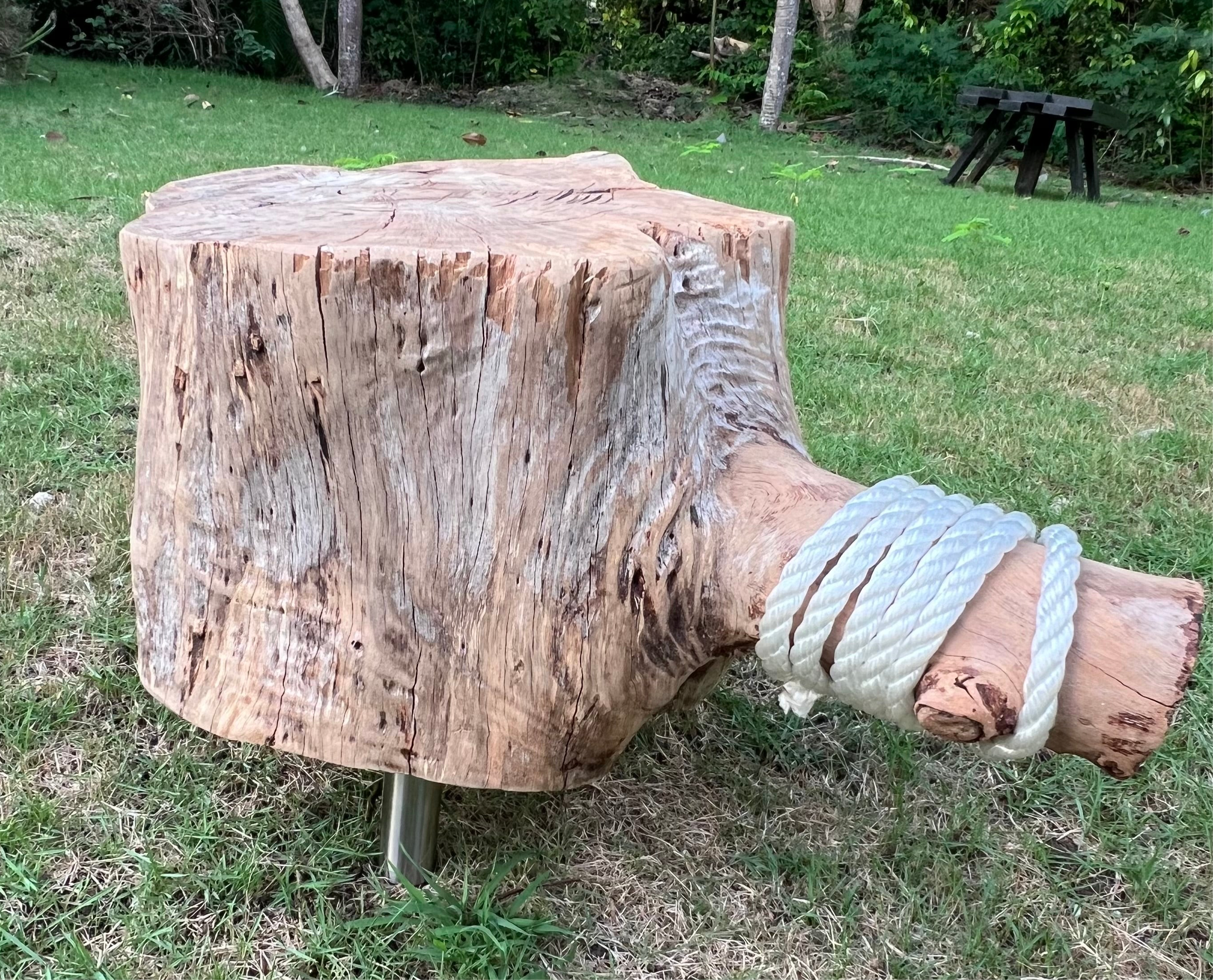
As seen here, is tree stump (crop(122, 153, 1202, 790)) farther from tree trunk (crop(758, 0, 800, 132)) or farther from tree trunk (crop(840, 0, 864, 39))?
tree trunk (crop(840, 0, 864, 39))

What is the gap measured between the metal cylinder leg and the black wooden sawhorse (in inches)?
316

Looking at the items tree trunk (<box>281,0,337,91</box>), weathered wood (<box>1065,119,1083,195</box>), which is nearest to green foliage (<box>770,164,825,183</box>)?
weathered wood (<box>1065,119,1083,195</box>)

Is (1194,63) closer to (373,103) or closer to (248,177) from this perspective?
(373,103)

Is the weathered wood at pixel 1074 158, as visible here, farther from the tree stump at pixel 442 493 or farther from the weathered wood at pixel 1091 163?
the tree stump at pixel 442 493

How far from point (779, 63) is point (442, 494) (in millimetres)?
10614

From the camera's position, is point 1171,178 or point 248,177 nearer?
point 248,177

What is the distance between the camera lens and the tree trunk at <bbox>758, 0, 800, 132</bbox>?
10062 millimetres

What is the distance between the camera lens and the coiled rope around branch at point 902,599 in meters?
0.94

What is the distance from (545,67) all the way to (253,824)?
1411cm

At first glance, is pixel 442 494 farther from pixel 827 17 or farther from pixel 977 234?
pixel 827 17

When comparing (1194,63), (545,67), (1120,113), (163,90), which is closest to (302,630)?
(1120,113)

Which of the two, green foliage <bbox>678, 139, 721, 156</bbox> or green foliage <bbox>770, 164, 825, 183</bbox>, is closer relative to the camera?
green foliage <bbox>770, 164, 825, 183</bbox>

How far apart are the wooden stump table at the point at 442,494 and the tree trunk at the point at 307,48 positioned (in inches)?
437

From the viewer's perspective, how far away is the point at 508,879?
1428 mm
